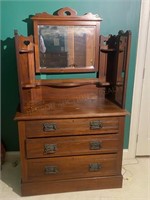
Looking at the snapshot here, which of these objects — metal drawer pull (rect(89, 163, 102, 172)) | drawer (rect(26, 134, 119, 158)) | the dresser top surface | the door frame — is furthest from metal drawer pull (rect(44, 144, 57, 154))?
the door frame

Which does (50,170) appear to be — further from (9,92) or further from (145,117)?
(145,117)

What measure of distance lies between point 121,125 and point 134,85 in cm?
57

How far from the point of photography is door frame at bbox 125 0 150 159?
6.52 ft

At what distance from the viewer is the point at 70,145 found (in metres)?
1.78

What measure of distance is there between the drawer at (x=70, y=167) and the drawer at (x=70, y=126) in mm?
241

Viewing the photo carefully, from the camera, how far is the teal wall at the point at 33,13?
1.90 meters

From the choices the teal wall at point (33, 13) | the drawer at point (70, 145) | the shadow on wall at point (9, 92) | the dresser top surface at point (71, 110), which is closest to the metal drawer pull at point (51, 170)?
the drawer at point (70, 145)

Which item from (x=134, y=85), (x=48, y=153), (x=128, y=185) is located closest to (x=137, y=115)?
(x=134, y=85)

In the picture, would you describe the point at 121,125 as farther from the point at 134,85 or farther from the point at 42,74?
the point at 42,74

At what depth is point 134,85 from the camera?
2.18 m

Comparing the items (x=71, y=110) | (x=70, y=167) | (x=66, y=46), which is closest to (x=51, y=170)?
(x=70, y=167)

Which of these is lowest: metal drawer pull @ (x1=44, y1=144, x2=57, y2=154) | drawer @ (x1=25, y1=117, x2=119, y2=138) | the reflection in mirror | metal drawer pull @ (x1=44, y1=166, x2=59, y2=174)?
metal drawer pull @ (x1=44, y1=166, x2=59, y2=174)

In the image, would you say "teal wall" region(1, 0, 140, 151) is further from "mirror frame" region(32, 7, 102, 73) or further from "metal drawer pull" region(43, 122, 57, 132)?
"metal drawer pull" region(43, 122, 57, 132)

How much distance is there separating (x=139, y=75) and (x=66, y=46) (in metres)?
0.81
